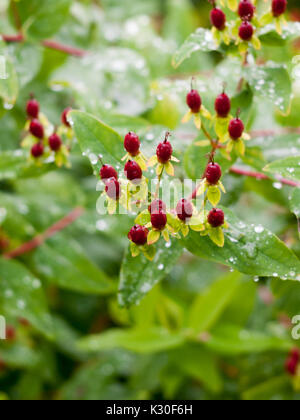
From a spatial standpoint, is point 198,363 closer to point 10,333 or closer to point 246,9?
point 10,333

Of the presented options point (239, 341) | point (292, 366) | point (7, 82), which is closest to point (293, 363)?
point (292, 366)

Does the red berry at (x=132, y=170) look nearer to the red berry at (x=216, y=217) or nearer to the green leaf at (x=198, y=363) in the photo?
the red berry at (x=216, y=217)

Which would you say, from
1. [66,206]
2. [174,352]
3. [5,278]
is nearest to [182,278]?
[174,352]

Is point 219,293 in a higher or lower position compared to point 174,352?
higher

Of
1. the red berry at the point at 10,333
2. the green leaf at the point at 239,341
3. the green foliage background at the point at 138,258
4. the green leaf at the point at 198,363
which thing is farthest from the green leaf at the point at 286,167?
the red berry at the point at 10,333

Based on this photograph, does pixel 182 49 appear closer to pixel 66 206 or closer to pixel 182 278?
pixel 66 206
